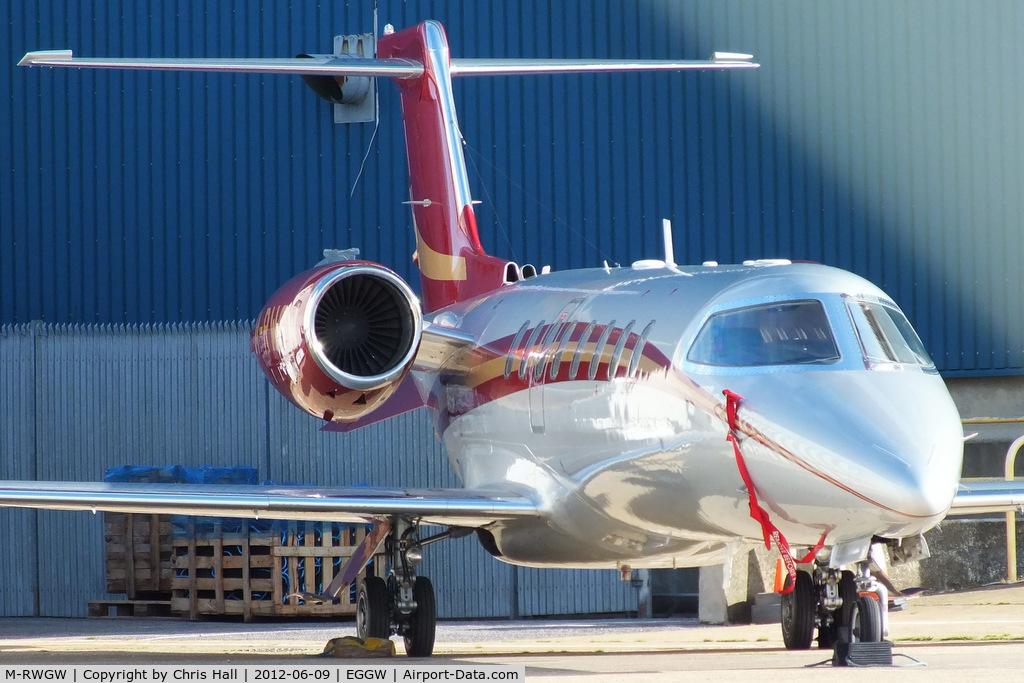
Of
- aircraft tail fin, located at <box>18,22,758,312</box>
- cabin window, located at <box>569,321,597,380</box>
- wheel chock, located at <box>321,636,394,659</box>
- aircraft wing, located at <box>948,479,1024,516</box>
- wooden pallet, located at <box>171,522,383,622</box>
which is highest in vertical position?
aircraft tail fin, located at <box>18,22,758,312</box>

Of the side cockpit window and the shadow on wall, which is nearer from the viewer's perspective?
the side cockpit window

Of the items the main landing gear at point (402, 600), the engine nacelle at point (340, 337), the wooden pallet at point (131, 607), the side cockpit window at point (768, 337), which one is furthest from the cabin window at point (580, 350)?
the wooden pallet at point (131, 607)

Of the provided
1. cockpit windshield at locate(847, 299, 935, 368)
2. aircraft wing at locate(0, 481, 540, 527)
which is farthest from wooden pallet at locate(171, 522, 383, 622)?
cockpit windshield at locate(847, 299, 935, 368)

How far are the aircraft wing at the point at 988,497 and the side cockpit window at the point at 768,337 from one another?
2192 mm

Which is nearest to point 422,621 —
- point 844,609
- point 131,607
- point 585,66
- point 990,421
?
point 844,609

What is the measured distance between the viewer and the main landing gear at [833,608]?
9367 mm

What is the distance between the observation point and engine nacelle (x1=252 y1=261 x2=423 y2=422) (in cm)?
1098

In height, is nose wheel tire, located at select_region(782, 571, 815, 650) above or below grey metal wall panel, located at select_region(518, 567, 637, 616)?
above

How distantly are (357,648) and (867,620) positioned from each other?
12.6 ft

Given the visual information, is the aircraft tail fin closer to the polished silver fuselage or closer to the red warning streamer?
the polished silver fuselage

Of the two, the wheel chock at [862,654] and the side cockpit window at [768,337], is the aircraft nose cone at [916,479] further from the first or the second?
the wheel chock at [862,654]

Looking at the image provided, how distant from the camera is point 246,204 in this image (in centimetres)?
2100

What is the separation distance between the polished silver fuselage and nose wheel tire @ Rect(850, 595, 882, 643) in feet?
2.96

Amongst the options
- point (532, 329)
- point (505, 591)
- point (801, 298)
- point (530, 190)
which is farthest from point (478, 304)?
point (530, 190)
